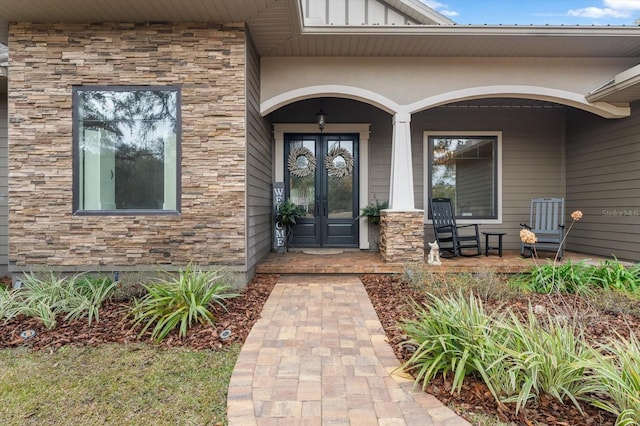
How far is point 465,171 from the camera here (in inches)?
271

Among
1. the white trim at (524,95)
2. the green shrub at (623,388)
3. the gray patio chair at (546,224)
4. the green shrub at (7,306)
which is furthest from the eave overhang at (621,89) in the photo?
the green shrub at (7,306)

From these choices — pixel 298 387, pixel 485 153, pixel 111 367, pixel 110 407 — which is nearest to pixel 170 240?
pixel 111 367

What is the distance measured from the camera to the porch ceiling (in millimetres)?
3936

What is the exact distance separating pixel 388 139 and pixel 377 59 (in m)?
1.84

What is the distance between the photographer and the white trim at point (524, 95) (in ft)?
17.2

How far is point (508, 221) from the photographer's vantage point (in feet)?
22.3

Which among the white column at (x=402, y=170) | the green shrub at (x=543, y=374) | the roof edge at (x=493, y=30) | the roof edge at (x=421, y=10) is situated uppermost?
the roof edge at (x=421, y=10)

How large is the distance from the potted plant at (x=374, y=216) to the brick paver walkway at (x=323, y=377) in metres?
3.09

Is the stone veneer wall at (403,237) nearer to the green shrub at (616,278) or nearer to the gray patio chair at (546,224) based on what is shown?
the gray patio chair at (546,224)

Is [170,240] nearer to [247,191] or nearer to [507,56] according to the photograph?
[247,191]

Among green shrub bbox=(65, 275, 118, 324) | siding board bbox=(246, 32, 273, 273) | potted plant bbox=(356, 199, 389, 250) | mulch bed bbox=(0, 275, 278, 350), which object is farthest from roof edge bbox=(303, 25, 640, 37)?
green shrub bbox=(65, 275, 118, 324)

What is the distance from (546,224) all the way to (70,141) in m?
7.32

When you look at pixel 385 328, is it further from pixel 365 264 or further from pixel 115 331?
pixel 115 331

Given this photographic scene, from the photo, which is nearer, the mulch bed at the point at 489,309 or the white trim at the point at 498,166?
the mulch bed at the point at 489,309
